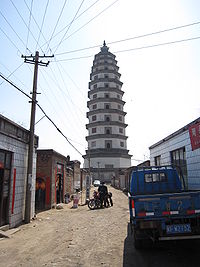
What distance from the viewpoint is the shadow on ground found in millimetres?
4777

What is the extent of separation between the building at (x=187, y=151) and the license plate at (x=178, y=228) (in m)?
4.97

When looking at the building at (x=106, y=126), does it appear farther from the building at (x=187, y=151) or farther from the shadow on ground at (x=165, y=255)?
the shadow on ground at (x=165, y=255)

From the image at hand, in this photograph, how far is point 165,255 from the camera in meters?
5.29

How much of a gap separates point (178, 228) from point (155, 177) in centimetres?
261

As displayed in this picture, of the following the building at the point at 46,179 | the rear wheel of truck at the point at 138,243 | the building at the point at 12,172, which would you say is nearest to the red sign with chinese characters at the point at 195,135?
the rear wheel of truck at the point at 138,243

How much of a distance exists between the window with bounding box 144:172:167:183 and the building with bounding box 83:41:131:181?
169 ft

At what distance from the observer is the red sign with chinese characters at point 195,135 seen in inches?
373

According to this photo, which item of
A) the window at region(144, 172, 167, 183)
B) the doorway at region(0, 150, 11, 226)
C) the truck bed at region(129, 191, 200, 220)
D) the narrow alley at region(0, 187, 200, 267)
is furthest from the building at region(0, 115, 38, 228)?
the truck bed at region(129, 191, 200, 220)

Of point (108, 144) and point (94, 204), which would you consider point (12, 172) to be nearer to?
point (94, 204)

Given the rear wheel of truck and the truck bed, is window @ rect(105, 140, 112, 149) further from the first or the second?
the truck bed

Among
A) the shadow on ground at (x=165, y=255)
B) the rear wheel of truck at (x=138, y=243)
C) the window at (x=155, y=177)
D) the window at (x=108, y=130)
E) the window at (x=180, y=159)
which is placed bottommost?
the shadow on ground at (x=165, y=255)

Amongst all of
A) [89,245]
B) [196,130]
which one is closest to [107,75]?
[196,130]

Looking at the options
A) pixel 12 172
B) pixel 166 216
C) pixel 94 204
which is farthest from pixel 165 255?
pixel 94 204

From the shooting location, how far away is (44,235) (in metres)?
8.03
